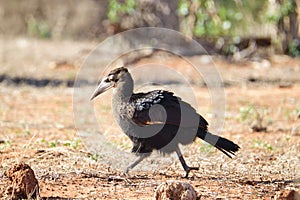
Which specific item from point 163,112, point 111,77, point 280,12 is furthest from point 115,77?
point 280,12

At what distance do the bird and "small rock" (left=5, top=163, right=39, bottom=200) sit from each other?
133cm

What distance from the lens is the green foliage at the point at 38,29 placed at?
18.7m

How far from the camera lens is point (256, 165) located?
21.8 feet

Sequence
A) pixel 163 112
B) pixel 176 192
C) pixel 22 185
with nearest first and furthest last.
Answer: pixel 176 192 < pixel 22 185 < pixel 163 112

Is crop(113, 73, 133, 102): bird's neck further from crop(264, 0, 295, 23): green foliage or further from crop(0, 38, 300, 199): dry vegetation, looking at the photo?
crop(264, 0, 295, 23): green foliage

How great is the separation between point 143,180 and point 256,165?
4.37 feet

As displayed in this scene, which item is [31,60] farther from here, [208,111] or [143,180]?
[143,180]

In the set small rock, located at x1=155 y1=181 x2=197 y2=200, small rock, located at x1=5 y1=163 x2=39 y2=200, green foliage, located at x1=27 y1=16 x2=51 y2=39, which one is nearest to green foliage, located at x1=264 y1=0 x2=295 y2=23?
green foliage, located at x1=27 y1=16 x2=51 y2=39

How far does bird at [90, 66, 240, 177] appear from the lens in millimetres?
5934

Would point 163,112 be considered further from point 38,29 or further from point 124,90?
point 38,29

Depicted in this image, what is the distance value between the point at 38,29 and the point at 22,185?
14.4 meters

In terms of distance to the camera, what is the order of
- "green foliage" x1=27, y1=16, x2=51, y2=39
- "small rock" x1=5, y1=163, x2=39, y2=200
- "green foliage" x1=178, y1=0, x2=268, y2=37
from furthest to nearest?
"green foliage" x1=27, y1=16, x2=51, y2=39 < "green foliage" x1=178, y1=0, x2=268, y2=37 < "small rock" x1=5, y1=163, x2=39, y2=200

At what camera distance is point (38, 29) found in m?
18.9

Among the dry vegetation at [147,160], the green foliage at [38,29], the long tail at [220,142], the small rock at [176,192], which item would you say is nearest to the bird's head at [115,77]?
the dry vegetation at [147,160]
